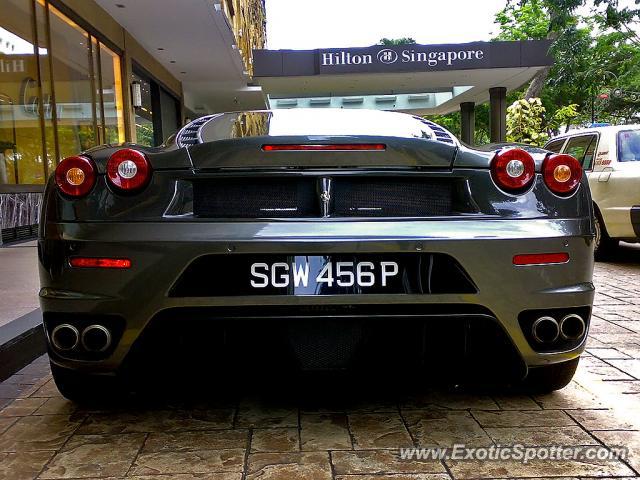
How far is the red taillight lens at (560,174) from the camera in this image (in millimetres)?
2525

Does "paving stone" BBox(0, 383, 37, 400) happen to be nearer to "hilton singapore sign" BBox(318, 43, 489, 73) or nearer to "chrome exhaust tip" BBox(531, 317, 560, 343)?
"chrome exhaust tip" BBox(531, 317, 560, 343)

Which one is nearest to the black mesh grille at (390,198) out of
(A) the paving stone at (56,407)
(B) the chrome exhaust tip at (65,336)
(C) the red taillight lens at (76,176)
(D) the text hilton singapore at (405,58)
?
(C) the red taillight lens at (76,176)

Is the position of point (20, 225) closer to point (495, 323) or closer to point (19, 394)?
point (19, 394)

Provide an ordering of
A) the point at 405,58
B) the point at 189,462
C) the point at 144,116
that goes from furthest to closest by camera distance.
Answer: the point at 405,58 < the point at 144,116 < the point at 189,462

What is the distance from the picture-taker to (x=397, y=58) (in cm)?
2016

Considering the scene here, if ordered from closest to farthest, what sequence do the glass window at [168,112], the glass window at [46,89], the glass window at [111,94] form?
the glass window at [46,89] → the glass window at [111,94] → the glass window at [168,112]

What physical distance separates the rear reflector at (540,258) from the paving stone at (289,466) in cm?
100

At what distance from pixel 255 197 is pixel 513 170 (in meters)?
1.01

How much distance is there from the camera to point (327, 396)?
2.89m

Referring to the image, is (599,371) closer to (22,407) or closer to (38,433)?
(38,433)

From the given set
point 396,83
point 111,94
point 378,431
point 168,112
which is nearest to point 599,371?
point 378,431

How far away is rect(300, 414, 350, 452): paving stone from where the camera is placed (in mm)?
2359

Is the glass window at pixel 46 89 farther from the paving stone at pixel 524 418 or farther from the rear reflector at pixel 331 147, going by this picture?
the paving stone at pixel 524 418

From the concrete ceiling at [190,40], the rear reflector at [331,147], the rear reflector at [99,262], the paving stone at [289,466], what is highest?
the concrete ceiling at [190,40]
